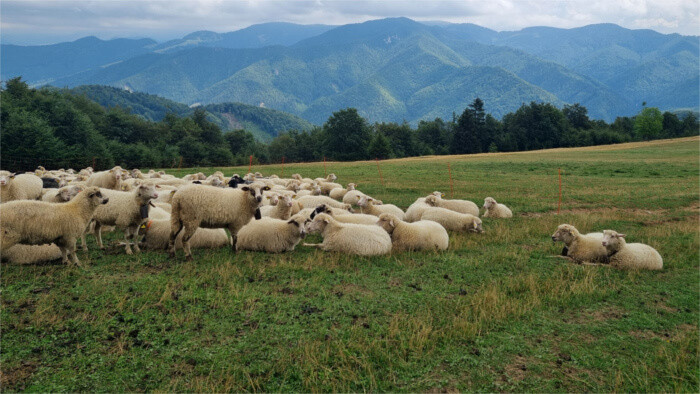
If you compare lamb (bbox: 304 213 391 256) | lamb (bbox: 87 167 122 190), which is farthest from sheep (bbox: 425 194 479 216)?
lamb (bbox: 87 167 122 190)

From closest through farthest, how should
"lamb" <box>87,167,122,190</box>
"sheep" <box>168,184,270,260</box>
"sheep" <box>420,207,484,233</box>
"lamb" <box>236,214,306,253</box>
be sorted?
1. "sheep" <box>168,184,270,260</box>
2. "lamb" <box>236,214,306,253</box>
3. "sheep" <box>420,207,484,233</box>
4. "lamb" <box>87,167,122,190</box>

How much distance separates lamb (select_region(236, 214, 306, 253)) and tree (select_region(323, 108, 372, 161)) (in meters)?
84.0

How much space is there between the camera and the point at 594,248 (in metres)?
9.68

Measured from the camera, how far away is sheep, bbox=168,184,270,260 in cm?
902

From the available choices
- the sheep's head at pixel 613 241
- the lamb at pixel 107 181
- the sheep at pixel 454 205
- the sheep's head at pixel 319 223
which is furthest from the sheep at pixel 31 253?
the sheep's head at pixel 613 241

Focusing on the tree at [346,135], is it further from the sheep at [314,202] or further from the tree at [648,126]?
the sheep at [314,202]

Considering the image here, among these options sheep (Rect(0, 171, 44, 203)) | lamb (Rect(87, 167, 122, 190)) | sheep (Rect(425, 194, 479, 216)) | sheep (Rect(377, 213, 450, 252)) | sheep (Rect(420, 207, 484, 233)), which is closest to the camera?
sheep (Rect(377, 213, 450, 252))

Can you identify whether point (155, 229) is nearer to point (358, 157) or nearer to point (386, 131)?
point (358, 157)

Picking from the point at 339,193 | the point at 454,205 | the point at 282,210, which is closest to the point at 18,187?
the point at 282,210

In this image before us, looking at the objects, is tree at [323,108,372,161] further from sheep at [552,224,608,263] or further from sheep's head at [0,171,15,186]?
sheep at [552,224,608,263]

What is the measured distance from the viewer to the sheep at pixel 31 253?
8.06m

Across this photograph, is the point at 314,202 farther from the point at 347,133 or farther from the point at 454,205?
the point at 347,133

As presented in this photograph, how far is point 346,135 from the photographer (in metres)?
95.3

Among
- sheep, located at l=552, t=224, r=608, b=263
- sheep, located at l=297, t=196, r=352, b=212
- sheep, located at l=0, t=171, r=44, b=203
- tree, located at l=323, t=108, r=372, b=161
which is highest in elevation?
tree, located at l=323, t=108, r=372, b=161
